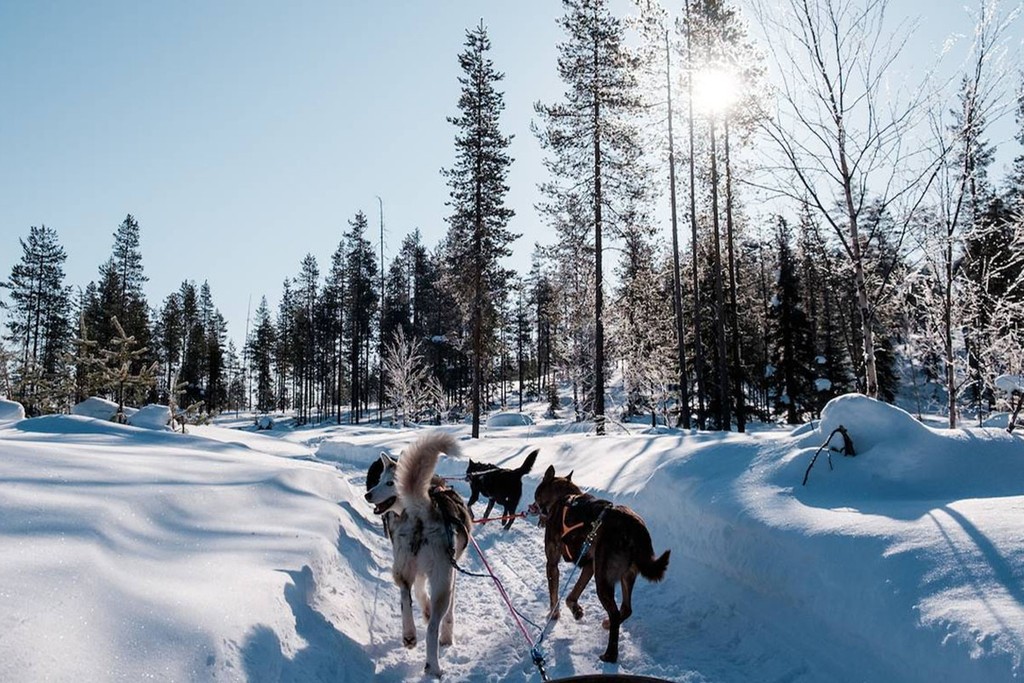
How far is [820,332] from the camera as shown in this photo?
49750mm

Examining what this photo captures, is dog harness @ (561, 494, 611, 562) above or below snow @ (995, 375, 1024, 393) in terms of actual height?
below

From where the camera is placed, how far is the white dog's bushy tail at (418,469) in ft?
14.6

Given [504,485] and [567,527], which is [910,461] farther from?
[504,485]

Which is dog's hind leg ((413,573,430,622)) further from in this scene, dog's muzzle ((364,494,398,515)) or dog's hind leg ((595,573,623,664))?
dog's hind leg ((595,573,623,664))

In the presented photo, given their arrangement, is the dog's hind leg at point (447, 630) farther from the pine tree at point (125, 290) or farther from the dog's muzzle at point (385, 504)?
the pine tree at point (125, 290)

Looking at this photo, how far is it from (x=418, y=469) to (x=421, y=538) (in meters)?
0.52

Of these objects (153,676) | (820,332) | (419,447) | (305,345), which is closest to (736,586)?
(419,447)

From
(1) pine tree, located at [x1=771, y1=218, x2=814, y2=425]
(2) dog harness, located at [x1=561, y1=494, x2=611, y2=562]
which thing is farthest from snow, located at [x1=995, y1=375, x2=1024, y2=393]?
(1) pine tree, located at [x1=771, y1=218, x2=814, y2=425]

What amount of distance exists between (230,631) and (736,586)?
4106 mm

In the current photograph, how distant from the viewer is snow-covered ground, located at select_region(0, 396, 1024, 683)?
2.88 meters

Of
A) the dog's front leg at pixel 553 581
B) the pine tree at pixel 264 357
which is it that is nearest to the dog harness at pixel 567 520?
the dog's front leg at pixel 553 581

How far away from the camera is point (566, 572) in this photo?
6.81m

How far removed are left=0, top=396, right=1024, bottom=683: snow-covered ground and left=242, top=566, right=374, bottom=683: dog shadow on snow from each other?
0.02 metres

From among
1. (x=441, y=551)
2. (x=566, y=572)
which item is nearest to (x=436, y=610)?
(x=441, y=551)
